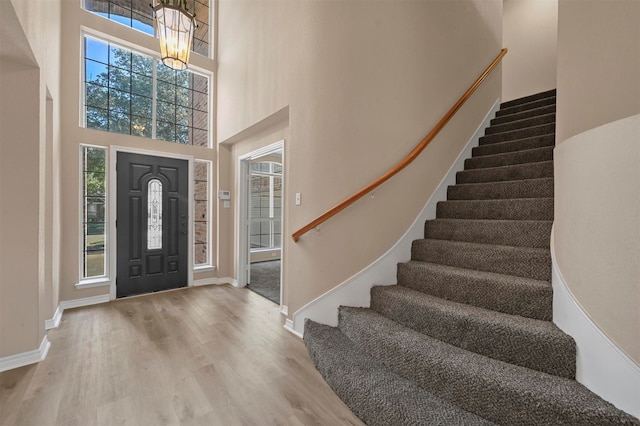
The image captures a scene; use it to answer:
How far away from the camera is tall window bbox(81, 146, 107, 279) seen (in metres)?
3.73

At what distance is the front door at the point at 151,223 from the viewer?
3945 mm

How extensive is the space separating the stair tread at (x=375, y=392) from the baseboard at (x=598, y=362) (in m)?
0.53

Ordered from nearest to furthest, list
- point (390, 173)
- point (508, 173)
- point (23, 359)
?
point (23, 359) < point (390, 173) < point (508, 173)

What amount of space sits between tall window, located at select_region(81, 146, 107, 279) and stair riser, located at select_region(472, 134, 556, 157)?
4.97m

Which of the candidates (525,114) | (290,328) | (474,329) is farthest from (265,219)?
(474,329)

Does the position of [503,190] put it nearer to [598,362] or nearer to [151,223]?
[598,362]

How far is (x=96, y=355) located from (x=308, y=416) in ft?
6.51

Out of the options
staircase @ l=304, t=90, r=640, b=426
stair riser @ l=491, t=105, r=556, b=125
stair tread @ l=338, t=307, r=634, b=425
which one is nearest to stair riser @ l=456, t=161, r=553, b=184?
staircase @ l=304, t=90, r=640, b=426

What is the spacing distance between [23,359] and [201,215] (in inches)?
109

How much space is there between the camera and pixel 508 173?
2.79 metres

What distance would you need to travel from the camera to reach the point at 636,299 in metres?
1.10

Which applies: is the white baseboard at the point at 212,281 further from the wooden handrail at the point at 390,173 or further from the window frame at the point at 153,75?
the wooden handrail at the point at 390,173

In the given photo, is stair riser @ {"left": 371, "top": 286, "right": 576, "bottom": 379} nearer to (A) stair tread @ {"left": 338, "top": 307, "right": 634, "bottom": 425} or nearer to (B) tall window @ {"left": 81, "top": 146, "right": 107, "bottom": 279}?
(A) stair tread @ {"left": 338, "top": 307, "right": 634, "bottom": 425}

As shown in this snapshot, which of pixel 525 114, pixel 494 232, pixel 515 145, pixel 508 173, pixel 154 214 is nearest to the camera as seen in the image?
pixel 494 232
